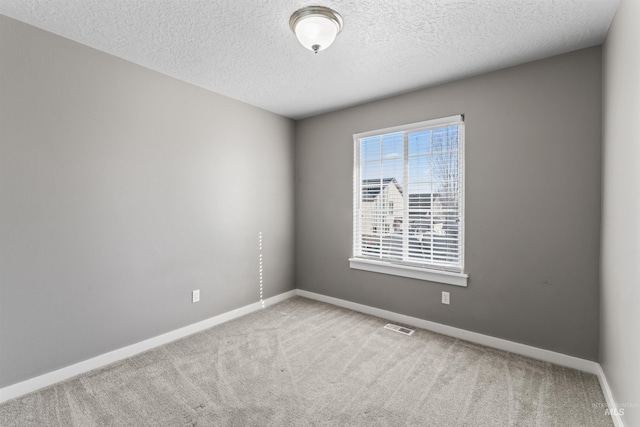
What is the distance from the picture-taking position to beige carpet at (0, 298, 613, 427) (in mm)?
1856

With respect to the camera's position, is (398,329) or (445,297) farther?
(398,329)

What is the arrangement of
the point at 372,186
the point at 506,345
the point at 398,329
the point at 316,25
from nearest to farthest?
the point at 316,25 < the point at 506,345 < the point at 398,329 < the point at 372,186

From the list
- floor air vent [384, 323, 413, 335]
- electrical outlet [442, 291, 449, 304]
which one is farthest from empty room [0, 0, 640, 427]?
floor air vent [384, 323, 413, 335]

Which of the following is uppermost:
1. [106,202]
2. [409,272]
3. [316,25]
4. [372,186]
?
[316,25]

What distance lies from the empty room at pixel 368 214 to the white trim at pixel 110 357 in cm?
2

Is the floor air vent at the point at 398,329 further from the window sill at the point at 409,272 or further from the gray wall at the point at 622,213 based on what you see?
the gray wall at the point at 622,213

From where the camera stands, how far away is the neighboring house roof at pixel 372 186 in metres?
3.52

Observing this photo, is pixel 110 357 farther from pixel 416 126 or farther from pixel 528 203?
pixel 528 203

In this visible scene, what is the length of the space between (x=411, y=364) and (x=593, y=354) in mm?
1386

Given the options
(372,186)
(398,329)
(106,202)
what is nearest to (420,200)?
(372,186)

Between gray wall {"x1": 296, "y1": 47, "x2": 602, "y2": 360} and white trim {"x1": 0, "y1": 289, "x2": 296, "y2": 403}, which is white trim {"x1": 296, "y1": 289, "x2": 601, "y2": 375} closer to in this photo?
gray wall {"x1": 296, "y1": 47, "x2": 602, "y2": 360}

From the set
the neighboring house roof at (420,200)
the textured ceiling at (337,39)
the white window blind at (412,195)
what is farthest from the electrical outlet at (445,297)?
the textured ceiling at (337,39)

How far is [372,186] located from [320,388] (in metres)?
2.26

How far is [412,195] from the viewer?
3305 millimetres
